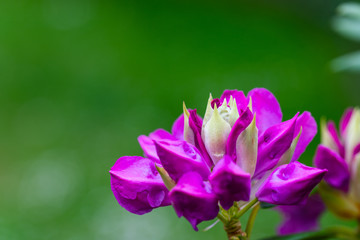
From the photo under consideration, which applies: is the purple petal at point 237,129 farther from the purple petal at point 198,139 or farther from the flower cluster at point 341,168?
the flower cluster at point 341,168

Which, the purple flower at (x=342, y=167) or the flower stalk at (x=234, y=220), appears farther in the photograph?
the purple flower at (x=342, y=167)

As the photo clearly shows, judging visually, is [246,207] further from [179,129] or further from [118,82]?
[118,82]

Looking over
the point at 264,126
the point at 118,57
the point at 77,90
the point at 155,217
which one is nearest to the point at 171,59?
the point at 118,57

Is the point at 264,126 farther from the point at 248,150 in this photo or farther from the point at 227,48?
the point at 227,48

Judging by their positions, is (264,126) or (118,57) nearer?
(264,126)

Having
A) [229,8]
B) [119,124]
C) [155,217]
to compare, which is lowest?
[155,217]

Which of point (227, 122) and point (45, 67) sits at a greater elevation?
point (227, 122)

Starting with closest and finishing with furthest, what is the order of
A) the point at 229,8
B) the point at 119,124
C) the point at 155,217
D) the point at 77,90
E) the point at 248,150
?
the point at 248,150, the point at 155,217, the point at 119,124, the point at 77,90, the point at 229,8

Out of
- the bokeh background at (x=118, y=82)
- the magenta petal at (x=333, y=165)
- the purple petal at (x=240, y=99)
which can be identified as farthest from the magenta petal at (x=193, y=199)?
the bokeh background at (x=118, y=82)

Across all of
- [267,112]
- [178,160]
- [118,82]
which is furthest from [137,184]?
[118,82]

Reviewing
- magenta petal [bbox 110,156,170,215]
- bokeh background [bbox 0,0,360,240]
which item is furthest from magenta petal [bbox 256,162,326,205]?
bokeh background [bbox 0,0,360,240]
